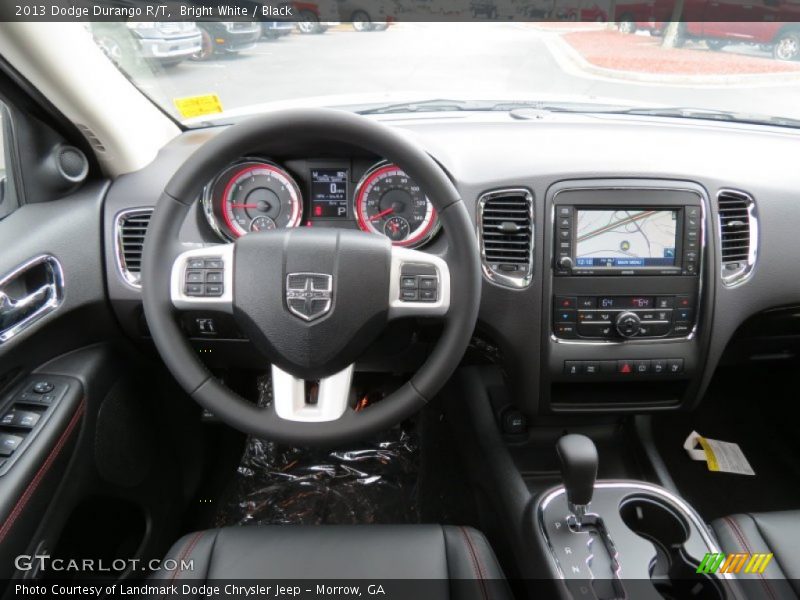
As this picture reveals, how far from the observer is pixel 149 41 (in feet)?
5.40

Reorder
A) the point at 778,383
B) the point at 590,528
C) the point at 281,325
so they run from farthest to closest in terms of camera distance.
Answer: the point at 778,383 < the point at 590,528 < the point at 281,325

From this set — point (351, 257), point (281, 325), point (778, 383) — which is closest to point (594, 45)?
point (778, 383)

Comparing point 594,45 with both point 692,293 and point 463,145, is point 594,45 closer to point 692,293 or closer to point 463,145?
point 463,145

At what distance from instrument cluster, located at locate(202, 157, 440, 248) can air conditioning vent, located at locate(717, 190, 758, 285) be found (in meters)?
0.75

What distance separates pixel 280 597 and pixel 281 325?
545 millimetres

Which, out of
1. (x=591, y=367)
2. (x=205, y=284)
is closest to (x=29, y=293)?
(x=205, y=284)

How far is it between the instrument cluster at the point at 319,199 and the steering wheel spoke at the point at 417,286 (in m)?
0.30

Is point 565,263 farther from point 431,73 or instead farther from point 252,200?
point 431,73

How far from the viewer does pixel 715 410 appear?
2363mm

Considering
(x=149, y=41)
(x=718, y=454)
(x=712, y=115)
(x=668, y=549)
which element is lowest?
(x=718, y=454)

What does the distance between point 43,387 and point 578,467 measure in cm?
125

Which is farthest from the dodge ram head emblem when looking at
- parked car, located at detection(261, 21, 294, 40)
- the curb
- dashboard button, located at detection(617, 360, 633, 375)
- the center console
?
the curb

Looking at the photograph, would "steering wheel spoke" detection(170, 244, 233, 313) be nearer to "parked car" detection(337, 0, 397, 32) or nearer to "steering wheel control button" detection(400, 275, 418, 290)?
"steering wheel control button" detection(400, 275, 418, 290)

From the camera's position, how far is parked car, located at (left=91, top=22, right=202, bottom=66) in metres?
1.49
